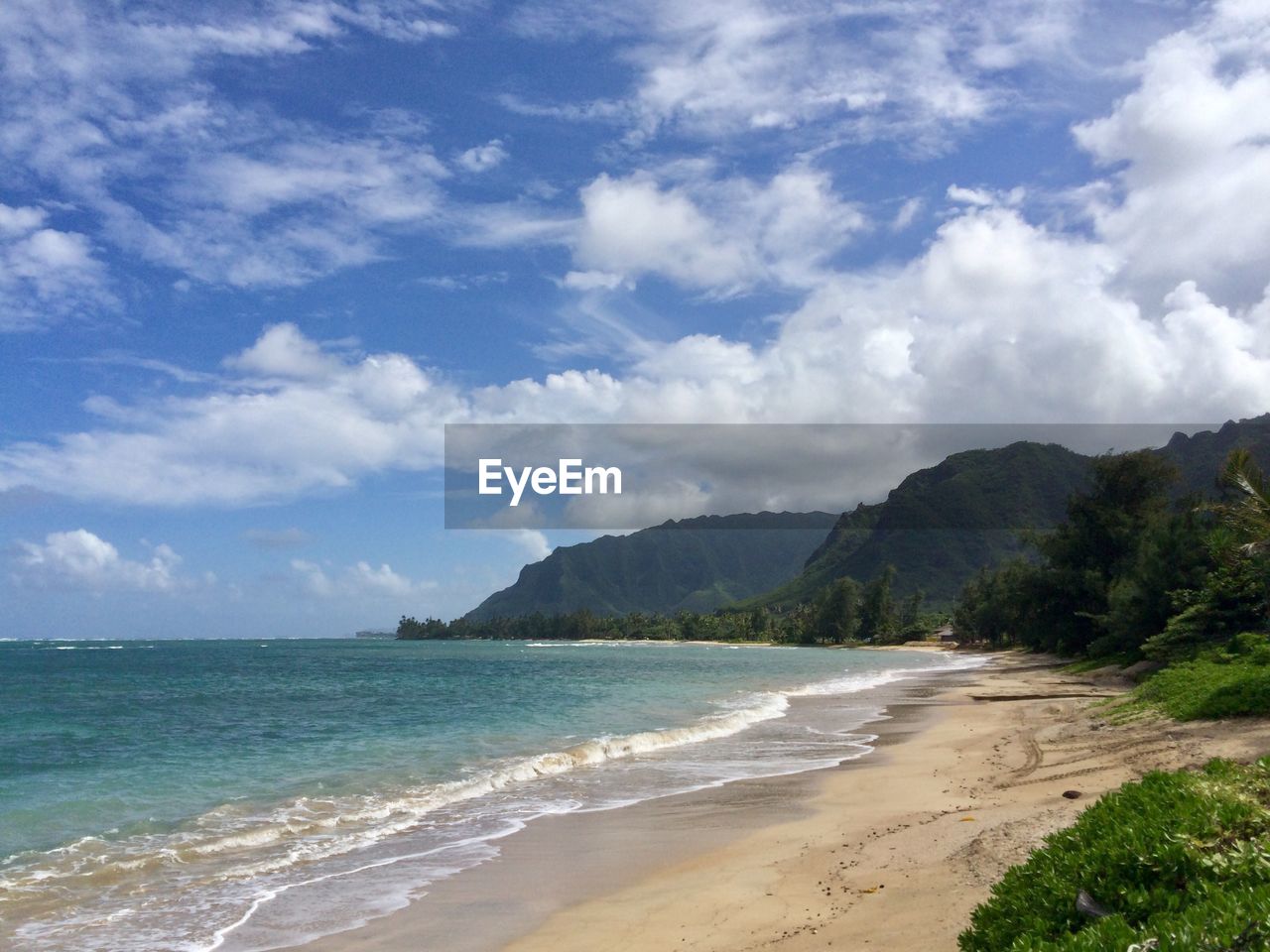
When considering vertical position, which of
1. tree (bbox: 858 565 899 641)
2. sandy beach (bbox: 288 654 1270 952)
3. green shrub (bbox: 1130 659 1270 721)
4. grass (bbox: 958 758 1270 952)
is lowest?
tree (bbox: 858 565 899 641)

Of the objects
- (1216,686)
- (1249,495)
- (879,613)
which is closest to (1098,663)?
(1249,495)

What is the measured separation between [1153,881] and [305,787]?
15.8m

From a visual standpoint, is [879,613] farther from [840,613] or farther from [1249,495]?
[1249,495]

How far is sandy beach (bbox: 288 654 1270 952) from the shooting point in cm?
784

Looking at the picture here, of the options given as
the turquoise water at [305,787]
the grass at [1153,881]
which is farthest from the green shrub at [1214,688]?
the grass at [1153,881]

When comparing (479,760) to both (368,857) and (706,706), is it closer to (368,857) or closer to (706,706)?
→ (368,857)

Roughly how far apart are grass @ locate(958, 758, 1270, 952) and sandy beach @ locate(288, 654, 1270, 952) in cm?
169

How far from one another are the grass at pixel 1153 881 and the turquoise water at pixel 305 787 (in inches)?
262

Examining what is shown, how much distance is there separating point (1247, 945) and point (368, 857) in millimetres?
10435

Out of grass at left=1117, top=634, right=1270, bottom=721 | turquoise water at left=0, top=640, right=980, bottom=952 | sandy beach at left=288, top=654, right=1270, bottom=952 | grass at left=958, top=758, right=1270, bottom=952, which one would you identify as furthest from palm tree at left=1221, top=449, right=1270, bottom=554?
grass at left=958, top=758, right=1270, bottom=952

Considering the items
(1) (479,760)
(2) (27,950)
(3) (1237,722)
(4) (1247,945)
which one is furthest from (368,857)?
(3) (1237,722)

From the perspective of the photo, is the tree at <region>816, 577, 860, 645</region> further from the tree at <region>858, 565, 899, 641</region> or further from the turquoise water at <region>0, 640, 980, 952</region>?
the turquoise water at <region>0, 640, 980, 952</region>

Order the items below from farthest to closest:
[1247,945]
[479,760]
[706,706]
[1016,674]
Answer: [1016,674], [706,706], [479,760], [1247,945]

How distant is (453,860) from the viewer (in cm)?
1122
